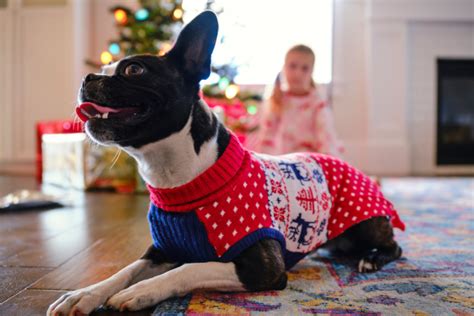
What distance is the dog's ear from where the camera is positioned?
1.13 meters

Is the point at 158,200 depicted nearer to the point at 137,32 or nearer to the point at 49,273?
the point at 49,273

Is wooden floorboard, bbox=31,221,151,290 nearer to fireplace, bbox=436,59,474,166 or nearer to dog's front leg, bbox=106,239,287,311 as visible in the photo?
dog's front leg, bbox=106,239,287,311

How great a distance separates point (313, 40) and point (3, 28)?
9.39 feet

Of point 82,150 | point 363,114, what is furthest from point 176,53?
point 363,114

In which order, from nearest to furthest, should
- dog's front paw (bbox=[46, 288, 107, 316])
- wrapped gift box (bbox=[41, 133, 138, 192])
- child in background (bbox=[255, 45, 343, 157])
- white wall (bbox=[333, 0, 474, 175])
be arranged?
dog's front paw (bbox=[46, 288, 107, 316]), child in background (bbox=[255, 45, 343, 157]), wrapped gift box (bbox=[41, 133, 138, 192]), white wall (bbox=[333, 0, 474, 175])

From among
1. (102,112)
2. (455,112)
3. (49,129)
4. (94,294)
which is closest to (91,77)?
(102,112)

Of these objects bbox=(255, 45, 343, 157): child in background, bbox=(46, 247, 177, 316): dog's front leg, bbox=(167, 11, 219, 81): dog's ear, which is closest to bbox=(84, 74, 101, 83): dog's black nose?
bbox=(167, 11, 219, 81): dog's ear

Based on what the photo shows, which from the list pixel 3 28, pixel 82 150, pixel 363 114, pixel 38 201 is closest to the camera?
pixel 38 201

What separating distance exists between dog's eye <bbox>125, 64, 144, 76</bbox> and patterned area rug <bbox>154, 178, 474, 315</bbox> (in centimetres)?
46

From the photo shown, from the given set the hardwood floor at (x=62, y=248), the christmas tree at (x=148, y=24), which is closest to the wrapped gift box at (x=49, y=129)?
the christmas tree at (x=148, y=24)

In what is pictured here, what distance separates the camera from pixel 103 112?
1057 mm

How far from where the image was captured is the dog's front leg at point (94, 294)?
96cm

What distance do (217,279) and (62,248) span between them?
749mm

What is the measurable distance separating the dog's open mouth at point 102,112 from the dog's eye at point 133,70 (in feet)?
0.24
